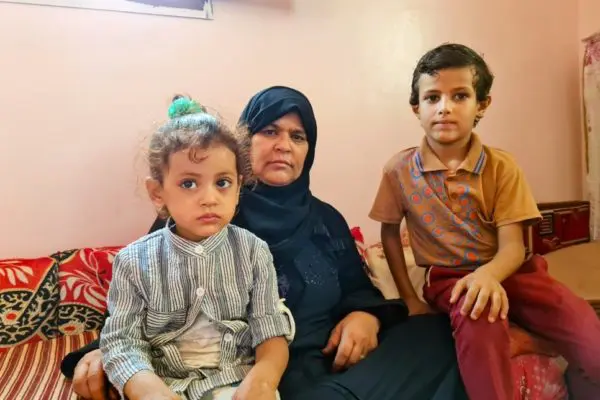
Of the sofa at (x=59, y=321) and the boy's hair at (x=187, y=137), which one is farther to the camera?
the sofa at (x=59, y=321)

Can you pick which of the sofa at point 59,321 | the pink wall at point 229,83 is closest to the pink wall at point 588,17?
the pink wall at point 229,83

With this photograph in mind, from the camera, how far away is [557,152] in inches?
97.7

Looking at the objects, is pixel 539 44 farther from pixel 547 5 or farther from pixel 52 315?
pixel 52 315

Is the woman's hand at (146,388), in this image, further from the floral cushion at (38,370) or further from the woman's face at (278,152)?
the woman's face at (278,152)

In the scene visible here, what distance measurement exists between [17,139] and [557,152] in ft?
7.83

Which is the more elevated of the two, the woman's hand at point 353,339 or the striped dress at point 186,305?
the striped dress at point 186,305

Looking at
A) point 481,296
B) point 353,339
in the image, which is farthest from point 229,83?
point 481,296

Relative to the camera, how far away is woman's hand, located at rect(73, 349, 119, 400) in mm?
982

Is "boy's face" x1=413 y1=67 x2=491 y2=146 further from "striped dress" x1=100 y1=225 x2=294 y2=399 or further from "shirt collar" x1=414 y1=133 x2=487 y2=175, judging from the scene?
"striped dress" x1=100 y1=225 x2=294 y2=399

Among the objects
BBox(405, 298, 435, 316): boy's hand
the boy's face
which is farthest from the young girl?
the boy's face

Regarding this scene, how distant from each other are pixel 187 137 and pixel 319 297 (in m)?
0.55

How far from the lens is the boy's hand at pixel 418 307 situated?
55.1 inches

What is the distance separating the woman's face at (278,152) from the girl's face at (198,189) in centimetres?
29

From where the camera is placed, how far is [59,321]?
1434mm
